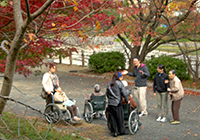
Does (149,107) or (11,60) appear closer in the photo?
(11,60)

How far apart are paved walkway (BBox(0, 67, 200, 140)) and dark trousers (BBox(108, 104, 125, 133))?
0.76 ft

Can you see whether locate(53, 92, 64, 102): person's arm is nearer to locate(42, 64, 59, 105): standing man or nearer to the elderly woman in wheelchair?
the elderly woman in wheelchair

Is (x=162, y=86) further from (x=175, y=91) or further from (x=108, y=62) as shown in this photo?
(x=108, y=62)

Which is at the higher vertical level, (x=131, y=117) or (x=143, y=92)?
(x=143, y=92)

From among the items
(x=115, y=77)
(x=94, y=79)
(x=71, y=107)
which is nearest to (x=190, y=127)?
(x=115, y=77)

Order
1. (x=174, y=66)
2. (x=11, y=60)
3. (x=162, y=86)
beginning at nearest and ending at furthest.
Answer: (x=11, y=60), (x=162, y=86), (x=174, y=66)

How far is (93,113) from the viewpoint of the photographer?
674cm

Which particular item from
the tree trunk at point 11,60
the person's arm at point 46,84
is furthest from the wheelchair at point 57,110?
the tree trunk at point 11,60

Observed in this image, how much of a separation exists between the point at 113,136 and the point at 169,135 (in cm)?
136

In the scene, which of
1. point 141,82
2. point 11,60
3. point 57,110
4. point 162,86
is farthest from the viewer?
point 141,82

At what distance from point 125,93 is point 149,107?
3.10 metres

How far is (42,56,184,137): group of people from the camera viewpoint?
229 inches

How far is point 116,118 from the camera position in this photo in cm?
587

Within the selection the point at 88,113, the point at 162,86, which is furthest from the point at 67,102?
the point at 162,86
